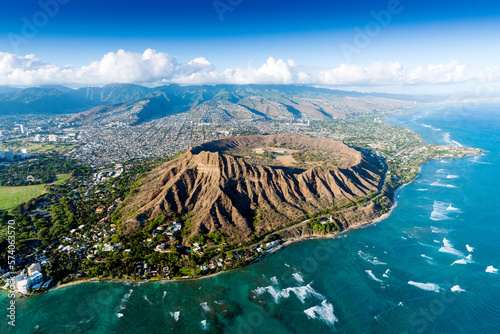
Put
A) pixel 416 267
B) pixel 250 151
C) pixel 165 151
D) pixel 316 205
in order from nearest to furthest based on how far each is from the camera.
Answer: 1. pixel 416 267
2. pixel 316 205
3. pixel 250 151
4. pixel 165 151

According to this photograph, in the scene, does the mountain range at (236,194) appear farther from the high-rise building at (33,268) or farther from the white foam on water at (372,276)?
the white foam on water at (372,276)

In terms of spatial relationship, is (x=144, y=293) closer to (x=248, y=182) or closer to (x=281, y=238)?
(x=281, y=238)

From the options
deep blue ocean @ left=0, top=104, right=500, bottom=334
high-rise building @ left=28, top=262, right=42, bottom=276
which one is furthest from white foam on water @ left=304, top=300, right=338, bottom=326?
high-rise building @ left=28, top=262, right=42, bottom=276

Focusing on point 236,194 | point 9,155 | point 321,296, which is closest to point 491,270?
point 321,296

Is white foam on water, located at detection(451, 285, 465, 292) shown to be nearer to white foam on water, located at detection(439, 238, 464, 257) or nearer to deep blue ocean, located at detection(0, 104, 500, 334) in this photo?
deep blue ocean, located at detection(0, 104, 500, 334)

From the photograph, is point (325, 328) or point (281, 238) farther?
point (281, 238)

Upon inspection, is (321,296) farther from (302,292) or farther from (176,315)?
(176,315)

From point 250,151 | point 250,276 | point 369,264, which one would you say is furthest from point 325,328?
point 250,151
